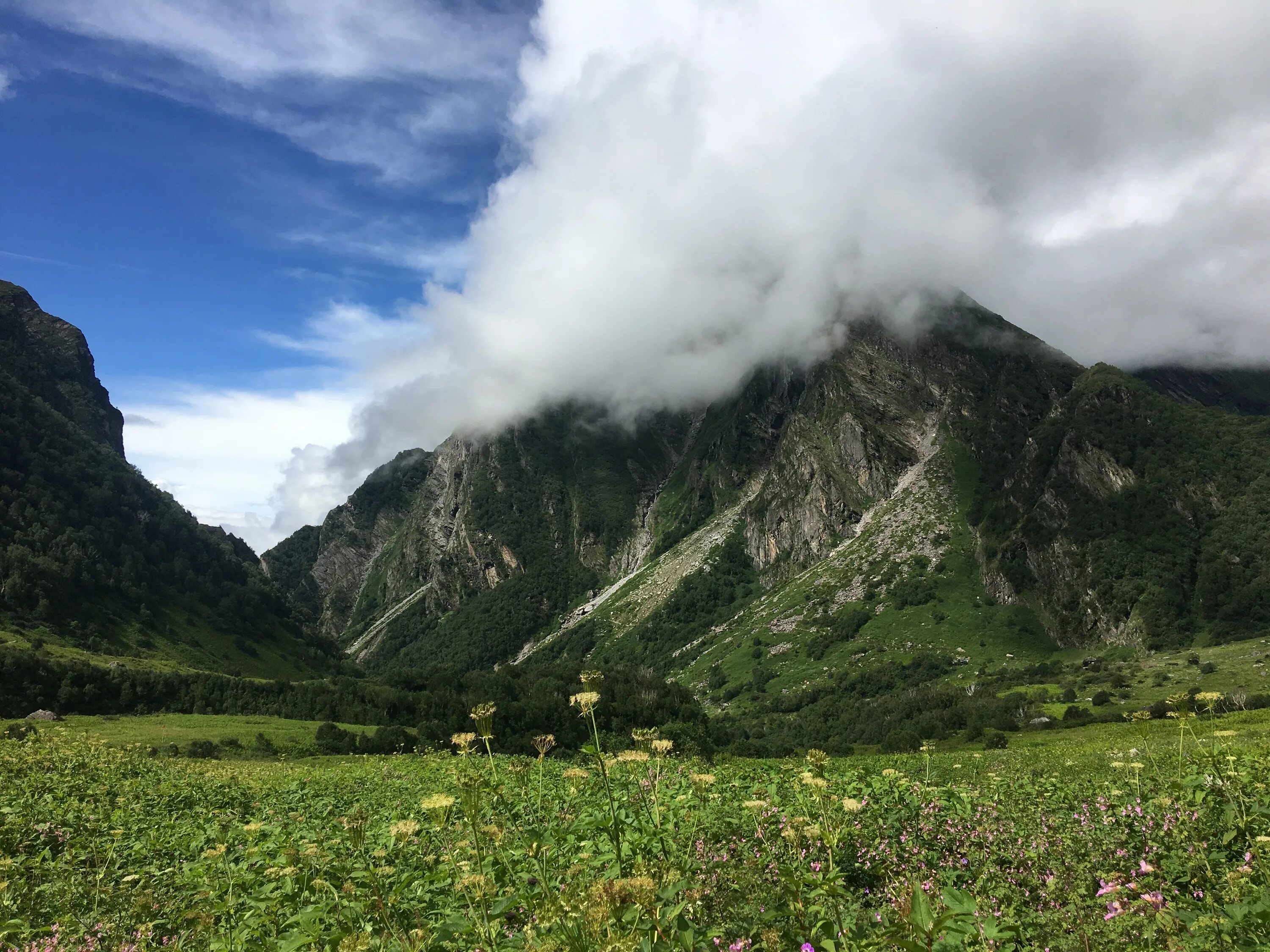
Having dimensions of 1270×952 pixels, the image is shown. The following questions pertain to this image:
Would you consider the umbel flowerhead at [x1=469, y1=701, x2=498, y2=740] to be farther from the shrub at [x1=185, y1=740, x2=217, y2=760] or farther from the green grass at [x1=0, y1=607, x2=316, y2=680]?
the green grass at [x1=0, y1=607, x2=316, y2=680]

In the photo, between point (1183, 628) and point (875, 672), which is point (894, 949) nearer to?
point (875, 672)

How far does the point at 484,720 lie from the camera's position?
6809mm

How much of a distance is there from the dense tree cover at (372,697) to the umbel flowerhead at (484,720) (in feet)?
246

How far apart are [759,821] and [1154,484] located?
23942 centimetres

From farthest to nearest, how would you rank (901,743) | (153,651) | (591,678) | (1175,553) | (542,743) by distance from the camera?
(1175,553) → (153,651) → (901,743) → (542,743) → (591,678)

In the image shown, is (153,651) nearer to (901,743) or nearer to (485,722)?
(901,743)

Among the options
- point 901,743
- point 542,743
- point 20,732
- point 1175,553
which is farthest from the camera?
point 1175,553

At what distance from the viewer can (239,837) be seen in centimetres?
1335

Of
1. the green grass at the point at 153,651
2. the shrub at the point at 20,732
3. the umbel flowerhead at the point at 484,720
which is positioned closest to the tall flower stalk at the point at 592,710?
the umbel flowerhead at the point at 484,720

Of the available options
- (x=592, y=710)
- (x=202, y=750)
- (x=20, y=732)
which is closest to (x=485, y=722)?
(x=592, y=710)

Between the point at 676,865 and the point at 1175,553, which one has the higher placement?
the point at 1175,553

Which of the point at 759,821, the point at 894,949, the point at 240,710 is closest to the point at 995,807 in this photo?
the point at 759,821

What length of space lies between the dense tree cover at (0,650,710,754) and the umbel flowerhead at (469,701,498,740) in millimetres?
75089

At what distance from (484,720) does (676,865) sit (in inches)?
107
